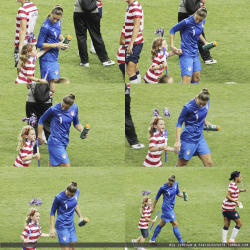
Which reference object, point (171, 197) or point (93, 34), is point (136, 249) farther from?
point (93, 34)

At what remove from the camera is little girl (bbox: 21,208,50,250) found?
15.6 meters

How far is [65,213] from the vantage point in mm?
15250

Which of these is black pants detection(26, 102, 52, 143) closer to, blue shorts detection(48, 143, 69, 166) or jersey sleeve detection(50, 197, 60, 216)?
blue shorts detection(48, 143, 69, 166)

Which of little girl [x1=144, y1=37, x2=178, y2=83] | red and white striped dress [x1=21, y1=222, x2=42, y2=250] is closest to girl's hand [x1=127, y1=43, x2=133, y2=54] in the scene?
little girl [x1=144, y1=37, x2=178, y2=83]

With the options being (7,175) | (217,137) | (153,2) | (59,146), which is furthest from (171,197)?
(153,2)

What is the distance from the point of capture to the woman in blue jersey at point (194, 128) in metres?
14.3

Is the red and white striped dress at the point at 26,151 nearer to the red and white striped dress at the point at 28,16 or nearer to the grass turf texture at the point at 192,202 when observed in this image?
the red and white striped dress at the point at 28,16

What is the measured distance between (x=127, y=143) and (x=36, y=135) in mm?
2085

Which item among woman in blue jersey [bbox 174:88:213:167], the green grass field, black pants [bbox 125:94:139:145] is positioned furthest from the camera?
the green grass field

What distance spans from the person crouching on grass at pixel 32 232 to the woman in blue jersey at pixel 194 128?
320 centimetres

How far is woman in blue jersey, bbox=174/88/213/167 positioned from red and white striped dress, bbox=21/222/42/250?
3.29 m

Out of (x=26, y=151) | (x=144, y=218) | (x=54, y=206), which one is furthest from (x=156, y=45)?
(x=54, y=206)

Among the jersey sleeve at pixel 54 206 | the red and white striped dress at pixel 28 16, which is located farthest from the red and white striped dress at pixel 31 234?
the red and white striped dress at pixel 28 16

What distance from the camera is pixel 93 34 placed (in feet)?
54.9
